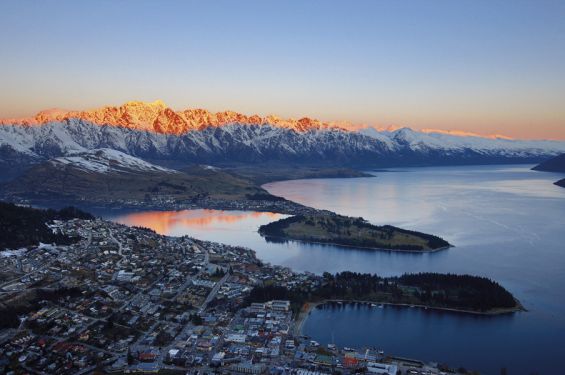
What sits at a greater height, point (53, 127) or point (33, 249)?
point (53, 127)

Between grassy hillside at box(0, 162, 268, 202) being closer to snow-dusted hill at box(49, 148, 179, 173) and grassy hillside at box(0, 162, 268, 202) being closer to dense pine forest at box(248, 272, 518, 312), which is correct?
snow-dusted hill at box(49, 148, 179, 173)

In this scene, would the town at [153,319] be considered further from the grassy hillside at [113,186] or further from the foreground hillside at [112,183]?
the grassy hillside at [113,186]

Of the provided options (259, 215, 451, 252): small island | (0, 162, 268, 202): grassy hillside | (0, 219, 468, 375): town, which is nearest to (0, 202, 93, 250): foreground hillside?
(0, 219, 468, 375): town

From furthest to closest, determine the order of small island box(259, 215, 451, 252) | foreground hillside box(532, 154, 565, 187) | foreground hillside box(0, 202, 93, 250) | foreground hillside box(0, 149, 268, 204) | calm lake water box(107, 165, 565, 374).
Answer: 1. foreground hillside box(532, 154, 565, 187)
2. foreground hillside box(0, 149, 268, 204)
3. small island box(259, 215, 451, 252)
4. foreground hillside box(0, 202, 93, 250)
5. calm lake water box(107, 165, 565, 374)

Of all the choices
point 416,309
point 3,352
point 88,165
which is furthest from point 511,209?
point 88,165

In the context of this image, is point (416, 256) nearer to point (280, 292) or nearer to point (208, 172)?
point (280, 292)

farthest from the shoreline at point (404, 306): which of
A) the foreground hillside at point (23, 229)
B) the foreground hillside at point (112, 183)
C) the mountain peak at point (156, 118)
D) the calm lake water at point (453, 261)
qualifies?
the mountain peak at point (156, 118)

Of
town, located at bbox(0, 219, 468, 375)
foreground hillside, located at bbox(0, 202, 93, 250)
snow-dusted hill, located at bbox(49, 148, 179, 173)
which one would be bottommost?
town, located at bbox(0, 219, 468, 375)
